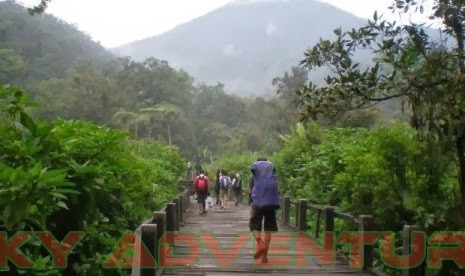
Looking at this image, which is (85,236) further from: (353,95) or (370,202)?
(370,202)

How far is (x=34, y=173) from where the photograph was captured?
9.48 feet

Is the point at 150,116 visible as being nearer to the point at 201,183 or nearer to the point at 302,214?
the point at 201,183

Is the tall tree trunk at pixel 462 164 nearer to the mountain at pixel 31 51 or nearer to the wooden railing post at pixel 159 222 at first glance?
the wooden railing post at pixel 159 222

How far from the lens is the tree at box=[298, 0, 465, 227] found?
4.55 m

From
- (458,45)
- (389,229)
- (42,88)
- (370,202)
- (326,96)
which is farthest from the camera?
(42,88)

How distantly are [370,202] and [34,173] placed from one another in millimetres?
5806

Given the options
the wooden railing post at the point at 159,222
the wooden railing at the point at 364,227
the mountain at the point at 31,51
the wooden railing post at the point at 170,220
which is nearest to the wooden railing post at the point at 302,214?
the wooden railing at the point at 364,227

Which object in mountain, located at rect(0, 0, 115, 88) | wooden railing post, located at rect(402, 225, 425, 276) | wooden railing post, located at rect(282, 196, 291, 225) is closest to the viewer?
wooden railing post, located at rect(402, 225, 425, 276)

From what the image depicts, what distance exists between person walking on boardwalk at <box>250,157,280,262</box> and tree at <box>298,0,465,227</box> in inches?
77.3

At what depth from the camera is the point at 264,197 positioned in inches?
285

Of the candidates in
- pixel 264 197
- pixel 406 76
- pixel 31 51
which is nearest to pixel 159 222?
pixel 264 197

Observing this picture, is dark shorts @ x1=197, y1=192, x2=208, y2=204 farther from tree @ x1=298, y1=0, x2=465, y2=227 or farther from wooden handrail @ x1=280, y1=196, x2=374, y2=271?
tree @ x1=298, y1=0, x2=465, y2=227

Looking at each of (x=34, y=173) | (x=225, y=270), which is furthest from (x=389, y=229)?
(x=34, y=173)

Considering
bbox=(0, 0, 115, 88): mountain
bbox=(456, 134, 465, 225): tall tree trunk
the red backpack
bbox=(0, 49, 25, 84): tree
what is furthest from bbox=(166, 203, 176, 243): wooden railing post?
bbox=(0, 0, 115, 88): mountain
